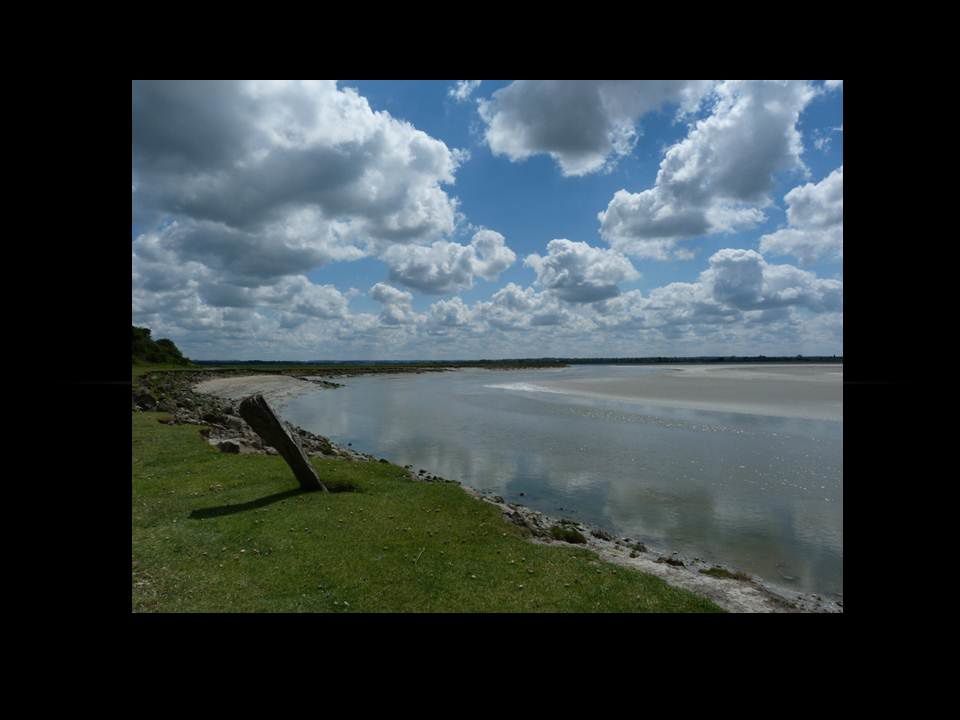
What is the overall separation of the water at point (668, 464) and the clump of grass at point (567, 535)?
2318 millimetres

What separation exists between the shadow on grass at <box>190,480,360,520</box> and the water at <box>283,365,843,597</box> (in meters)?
6.73

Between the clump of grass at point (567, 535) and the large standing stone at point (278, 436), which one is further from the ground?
the large standing stone at point (278, 436)

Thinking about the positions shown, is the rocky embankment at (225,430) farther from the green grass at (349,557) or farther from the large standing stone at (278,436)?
the green grass at (349,557)

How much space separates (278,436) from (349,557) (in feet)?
24.3

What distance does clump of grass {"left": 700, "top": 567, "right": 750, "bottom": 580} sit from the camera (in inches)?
498

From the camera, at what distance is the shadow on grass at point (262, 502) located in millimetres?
14336

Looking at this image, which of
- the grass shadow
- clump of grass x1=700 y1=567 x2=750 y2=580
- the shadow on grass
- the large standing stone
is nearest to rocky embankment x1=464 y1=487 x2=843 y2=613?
clump of grass x1=700 y1=567 x2=750 y2=580

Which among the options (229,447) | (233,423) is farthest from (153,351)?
(229,447)

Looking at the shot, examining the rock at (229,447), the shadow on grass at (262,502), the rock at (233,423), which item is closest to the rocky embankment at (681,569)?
the shadow on grass at (262,502)

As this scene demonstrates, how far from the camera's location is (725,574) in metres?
12.9

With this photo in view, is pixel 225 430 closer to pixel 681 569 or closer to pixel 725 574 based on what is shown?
pixel 681 569
